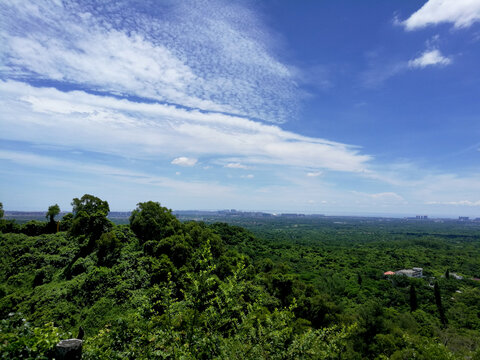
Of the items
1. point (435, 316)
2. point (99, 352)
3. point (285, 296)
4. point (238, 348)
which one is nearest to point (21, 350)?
point (99, 352)

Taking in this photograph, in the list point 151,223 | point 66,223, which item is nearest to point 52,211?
point 66,223

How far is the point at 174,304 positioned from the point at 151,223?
64.3 ft

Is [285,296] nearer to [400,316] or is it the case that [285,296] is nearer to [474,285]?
[400,316]

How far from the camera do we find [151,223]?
2695 cm

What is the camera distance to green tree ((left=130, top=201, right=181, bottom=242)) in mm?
26766

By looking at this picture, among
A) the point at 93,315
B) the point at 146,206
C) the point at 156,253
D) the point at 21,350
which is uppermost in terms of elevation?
the point at 146,206

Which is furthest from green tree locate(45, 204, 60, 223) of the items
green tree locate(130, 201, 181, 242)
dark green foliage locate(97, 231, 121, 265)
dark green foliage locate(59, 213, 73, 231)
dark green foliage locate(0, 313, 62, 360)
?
dark green foliage locate(0, 313, 62, 360)

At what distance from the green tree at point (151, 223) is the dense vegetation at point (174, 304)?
113mm

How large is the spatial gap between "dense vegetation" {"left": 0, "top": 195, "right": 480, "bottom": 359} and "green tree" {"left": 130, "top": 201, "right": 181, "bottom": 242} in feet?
0.37

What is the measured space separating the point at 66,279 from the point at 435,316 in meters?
47.7

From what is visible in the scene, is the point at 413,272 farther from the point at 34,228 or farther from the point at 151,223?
the point at 34,228

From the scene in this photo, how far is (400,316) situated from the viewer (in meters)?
31.8

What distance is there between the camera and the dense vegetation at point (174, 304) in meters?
6.75

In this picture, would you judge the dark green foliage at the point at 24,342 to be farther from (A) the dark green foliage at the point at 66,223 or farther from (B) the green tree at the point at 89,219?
(A) the dark green foliage at the point at 66,223
